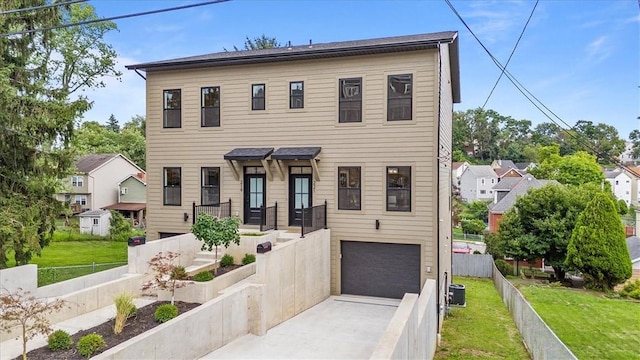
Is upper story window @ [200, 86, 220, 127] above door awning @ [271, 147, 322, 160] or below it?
above

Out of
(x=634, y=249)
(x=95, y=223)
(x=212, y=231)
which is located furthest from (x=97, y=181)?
(x=634, y=249)

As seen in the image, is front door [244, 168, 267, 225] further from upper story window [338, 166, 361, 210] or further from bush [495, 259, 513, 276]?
bush [495, 259, 513, 276]

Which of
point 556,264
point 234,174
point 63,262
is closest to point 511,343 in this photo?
point 234,174

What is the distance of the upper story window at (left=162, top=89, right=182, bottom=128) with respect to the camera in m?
14.1

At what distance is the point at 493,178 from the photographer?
186 feet

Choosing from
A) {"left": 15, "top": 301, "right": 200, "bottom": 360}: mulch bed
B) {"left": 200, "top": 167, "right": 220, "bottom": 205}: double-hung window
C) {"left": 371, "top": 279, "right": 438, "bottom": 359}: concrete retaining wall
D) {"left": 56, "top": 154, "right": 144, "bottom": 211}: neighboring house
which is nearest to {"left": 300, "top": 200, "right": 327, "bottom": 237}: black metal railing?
{"left": 200, "top": 167, "right": 220, "bottom": 205}: double-hung window

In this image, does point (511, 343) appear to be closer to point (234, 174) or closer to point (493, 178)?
point (234, 174)

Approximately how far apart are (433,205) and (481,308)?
477 centimetres

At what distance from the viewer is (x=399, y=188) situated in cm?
1191

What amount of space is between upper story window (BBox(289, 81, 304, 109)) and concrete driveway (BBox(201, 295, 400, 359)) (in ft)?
19.7

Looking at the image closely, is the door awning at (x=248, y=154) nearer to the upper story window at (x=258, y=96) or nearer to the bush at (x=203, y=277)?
the upper story window at (x=258, y=96)

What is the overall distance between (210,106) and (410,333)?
10291 mm

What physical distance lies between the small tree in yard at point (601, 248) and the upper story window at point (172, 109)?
59.5ft

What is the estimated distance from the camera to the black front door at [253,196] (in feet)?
44.2
